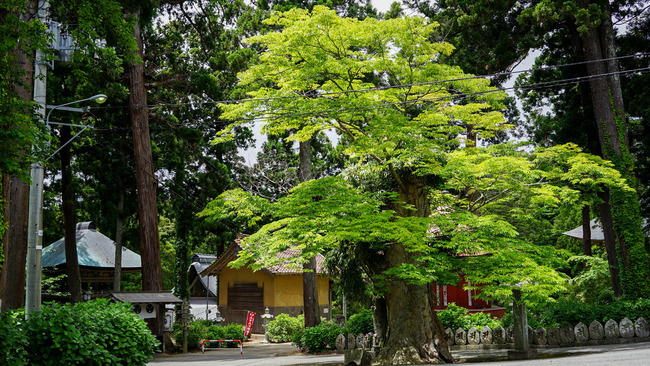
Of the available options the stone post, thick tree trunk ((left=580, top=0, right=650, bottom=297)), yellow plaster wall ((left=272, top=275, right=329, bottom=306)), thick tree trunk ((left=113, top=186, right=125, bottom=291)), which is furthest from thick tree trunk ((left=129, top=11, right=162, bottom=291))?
thick tree trunk ((left=580, top=0, right=650, bottom=297))

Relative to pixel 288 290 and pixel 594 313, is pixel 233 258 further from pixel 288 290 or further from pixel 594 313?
pixel 594 313

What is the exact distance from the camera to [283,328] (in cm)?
2717

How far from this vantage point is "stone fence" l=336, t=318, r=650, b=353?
18281mm

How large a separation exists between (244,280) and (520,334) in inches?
756

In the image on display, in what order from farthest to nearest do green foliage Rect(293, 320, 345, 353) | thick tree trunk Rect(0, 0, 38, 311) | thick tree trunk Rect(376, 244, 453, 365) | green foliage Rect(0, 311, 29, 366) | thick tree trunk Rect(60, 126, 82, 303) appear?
1. thick tree trunk Rect(60, 126, 82, 303)
2. green foliage Rect(293, 320, 345, 353)
3. thick tree trunk Rect(376, 244, 453, 365)
4. thick tree trunk Rect(0, 0, 38, 311)
5. green foliage Rect(0, 311, 29, 366)

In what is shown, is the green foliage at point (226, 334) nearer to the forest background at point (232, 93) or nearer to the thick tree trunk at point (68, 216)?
the forest background at point (232, 93)

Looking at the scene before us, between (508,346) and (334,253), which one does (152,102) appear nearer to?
(334,253)

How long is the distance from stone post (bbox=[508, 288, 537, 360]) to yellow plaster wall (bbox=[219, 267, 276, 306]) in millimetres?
16663

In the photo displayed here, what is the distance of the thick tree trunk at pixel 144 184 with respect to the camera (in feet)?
70.9

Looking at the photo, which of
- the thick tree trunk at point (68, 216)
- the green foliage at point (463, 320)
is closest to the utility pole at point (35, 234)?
the thick tree trunk at point (68, 216)

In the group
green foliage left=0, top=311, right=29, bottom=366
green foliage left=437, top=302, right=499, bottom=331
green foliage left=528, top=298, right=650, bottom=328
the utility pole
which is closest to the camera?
green foliage left=0, top=311, right=29, bottom=366

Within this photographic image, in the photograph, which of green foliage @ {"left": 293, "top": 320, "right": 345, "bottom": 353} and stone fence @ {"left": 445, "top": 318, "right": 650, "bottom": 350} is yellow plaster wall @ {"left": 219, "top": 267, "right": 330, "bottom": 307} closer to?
green foliage @ {"left": 293, "top": 320, "right": 345, "bottom": 353}

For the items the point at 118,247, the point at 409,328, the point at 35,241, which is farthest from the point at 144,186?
the point at 409,328

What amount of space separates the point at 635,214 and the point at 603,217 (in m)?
1.54
